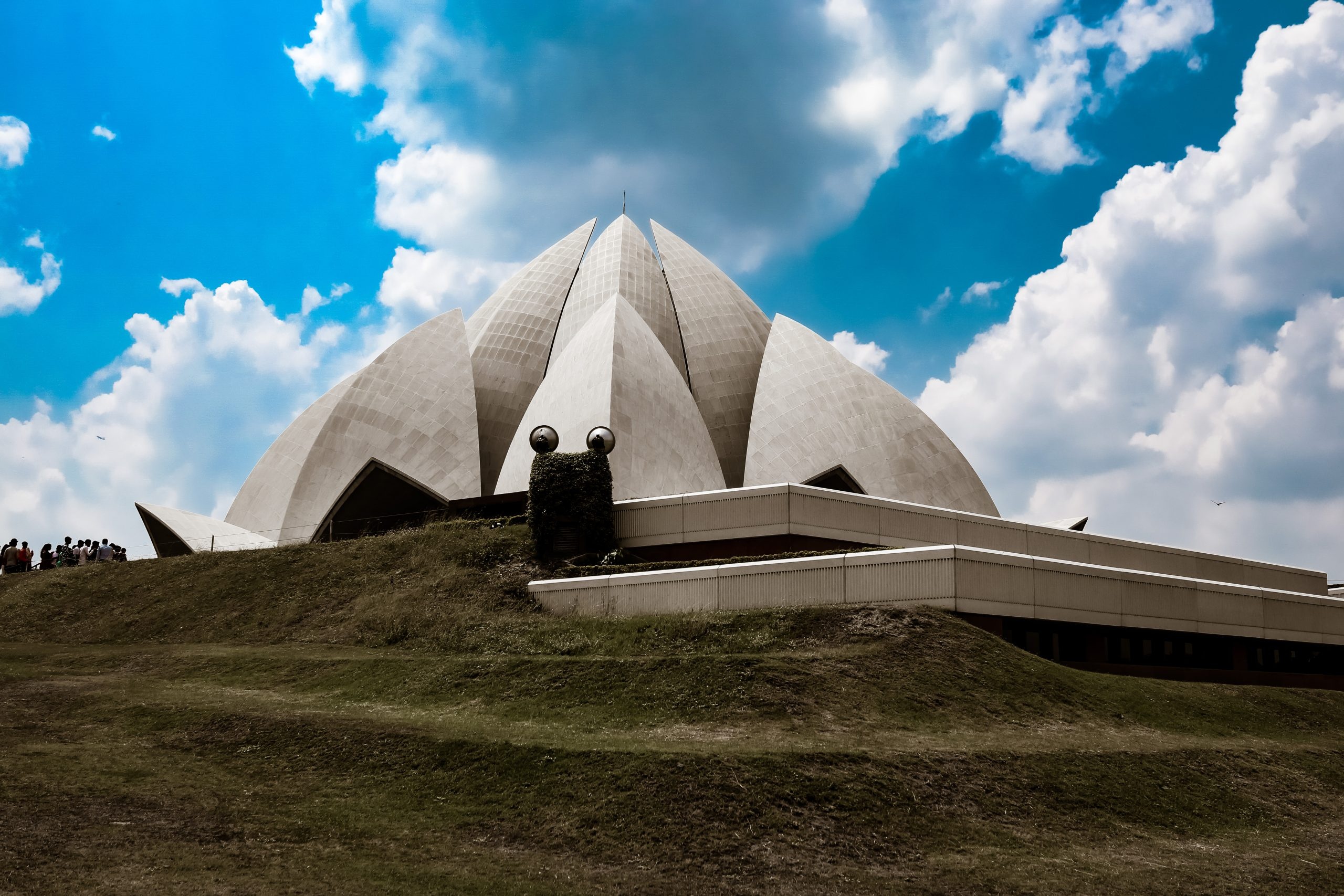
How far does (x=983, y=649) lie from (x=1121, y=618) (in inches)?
224

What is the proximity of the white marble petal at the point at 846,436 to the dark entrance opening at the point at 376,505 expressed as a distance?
9.44 m

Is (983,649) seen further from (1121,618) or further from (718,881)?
(718,881)

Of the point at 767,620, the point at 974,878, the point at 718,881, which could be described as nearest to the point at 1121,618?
the point at 767,620

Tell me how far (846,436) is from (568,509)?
11.4 meters

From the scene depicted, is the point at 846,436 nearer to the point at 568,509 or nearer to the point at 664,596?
the point at 568,509

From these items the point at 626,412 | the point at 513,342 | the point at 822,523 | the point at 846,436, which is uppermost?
the point at 513,342

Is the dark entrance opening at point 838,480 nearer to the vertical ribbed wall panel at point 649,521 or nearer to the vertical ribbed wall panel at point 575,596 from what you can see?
the vertical ribbed wall panel at point 649,521

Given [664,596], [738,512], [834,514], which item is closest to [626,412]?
[738,512]

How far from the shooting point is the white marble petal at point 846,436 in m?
29.6

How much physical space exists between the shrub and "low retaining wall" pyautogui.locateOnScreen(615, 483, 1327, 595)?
2.99 feet

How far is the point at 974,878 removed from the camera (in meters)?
8.59

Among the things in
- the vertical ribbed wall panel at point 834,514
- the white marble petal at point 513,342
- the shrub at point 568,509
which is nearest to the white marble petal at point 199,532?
the white marble petal at point 513,342

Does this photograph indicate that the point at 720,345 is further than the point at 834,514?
Yes

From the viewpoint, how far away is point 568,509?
21312 millimetres
